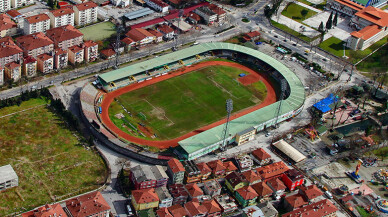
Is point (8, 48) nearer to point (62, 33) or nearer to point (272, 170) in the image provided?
point (62, 33)

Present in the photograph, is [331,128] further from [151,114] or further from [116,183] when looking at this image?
[116,183]

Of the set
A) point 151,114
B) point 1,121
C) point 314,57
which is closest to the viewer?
point 1,121

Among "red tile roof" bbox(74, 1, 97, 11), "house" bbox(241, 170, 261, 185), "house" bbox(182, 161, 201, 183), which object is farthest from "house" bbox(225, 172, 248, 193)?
"red tile roof" bbox(74, 1, 97, 11)

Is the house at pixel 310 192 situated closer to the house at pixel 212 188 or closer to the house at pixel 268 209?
the house at pixel 268 209

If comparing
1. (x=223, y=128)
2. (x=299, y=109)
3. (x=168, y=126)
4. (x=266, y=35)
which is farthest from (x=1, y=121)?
(x=266, y=35)

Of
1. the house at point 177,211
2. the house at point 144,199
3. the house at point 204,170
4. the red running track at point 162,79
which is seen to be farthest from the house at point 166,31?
the house at point 177,211

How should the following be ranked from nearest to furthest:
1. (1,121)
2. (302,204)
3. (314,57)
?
(302,204) → (1,121) → (314,57)

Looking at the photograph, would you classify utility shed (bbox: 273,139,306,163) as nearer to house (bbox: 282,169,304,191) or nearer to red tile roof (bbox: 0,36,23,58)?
house (bbox: 282,169,304,191)
